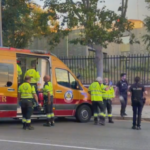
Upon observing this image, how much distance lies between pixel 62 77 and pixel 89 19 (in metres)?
4.19

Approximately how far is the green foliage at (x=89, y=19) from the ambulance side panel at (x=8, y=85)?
Result: 5199mm

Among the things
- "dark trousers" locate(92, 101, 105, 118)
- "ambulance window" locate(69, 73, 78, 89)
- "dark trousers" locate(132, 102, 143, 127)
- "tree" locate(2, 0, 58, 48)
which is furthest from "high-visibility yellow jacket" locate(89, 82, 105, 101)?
"tree" locate(2, 0, 58, 48)

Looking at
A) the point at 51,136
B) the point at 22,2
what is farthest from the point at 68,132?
the point at 22,2

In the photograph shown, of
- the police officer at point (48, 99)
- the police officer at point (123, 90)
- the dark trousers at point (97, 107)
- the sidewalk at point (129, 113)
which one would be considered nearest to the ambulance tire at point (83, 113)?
the dark trousers at point (97, 107)

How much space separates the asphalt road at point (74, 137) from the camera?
8.38m

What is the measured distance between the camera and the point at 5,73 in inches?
453

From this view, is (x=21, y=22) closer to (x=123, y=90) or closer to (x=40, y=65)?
(x=40, y=65)

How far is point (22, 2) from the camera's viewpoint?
1880 cm

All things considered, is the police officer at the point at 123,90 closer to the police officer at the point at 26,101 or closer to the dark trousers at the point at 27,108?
the police officer at the point at 26,101

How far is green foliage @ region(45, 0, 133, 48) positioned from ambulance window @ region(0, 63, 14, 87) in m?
5.33

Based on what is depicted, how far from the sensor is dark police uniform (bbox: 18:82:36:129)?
11148 mm

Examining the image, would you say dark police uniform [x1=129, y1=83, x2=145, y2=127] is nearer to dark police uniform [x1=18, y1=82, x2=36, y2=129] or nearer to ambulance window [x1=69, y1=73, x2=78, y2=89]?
ambulance window [x1=69, y1=73, x2=78, y2=89]

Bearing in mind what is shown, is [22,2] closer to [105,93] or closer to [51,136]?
[105,93]

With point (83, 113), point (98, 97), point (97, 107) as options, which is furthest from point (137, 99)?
point (83, 113)
